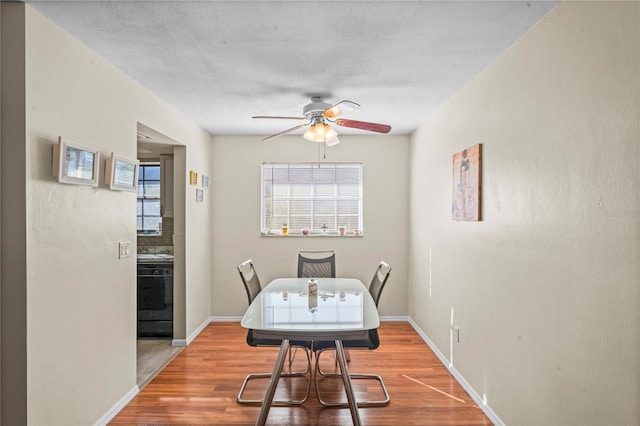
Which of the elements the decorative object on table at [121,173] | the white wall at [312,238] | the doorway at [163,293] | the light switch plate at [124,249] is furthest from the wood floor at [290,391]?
the decorative object on table at [121,173]

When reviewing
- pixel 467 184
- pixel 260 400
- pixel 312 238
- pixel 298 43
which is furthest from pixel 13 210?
pixel 312 238

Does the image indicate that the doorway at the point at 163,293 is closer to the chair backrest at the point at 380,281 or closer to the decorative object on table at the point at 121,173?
→ the decorative object on table at the point at 121,173

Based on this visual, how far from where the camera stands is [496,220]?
2.72 meters

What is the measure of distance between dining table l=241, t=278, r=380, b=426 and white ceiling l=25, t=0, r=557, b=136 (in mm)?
1661

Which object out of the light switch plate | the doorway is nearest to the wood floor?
the doorway

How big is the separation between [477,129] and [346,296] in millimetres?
1615

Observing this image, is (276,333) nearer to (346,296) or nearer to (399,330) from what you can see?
(346,296)

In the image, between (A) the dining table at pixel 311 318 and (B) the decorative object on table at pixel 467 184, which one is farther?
(B) the decorative object on table at pixel 467 184

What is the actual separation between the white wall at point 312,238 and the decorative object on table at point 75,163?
287 cm

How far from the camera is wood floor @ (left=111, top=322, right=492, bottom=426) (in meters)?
2.81

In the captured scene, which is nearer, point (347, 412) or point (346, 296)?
point (347, 412)

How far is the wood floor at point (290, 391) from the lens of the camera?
2811mm

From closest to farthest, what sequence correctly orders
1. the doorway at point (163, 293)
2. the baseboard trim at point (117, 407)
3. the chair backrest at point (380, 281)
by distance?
the baseboard trim at point (117, 407), the chair backrest at point (380, 281), the doorway at point (163, 293)

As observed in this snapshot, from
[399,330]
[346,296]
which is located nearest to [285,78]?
[346,296]
